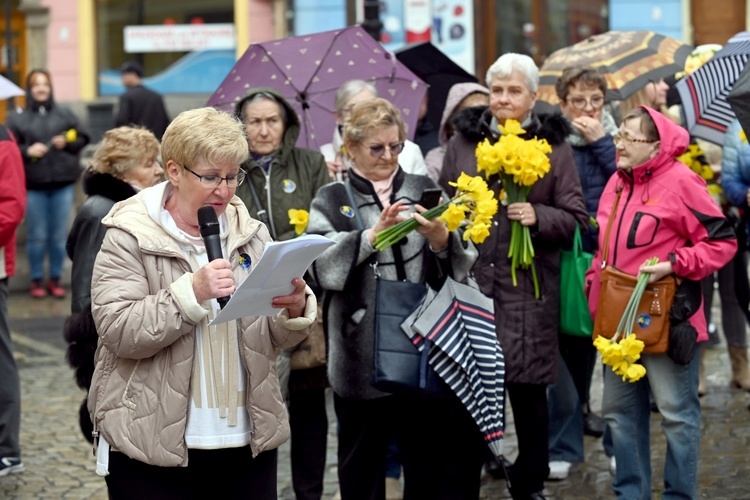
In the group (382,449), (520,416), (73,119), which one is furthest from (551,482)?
(73,119)

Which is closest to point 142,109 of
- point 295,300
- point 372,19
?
point 372,19

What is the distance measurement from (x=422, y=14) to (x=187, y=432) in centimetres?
1591

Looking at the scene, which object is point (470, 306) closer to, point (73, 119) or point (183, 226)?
point (183, 226)

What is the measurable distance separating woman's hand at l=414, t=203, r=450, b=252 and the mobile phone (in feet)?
0.10

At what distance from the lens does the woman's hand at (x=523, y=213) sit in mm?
6104

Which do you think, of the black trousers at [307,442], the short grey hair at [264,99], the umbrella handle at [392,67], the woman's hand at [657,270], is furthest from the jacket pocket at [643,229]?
the umbrella handle at [392,67]

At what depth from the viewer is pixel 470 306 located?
5527 mm

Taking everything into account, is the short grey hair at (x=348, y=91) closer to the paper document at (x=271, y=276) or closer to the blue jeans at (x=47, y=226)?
the paper document at (x=271, y=276)

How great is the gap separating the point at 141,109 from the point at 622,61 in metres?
8.91

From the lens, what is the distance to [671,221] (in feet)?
19.0

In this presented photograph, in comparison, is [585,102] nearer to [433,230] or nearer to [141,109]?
[433,230]

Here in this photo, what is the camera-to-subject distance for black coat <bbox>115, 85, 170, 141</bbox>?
52.2 ft

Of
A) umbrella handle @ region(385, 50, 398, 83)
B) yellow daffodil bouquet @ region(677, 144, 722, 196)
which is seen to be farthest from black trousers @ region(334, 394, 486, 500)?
yellow daffodil bouquet @ region(677, 144, 722, 196)

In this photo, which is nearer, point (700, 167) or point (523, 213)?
point (523, 213)
